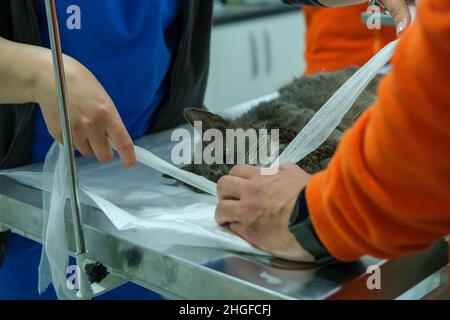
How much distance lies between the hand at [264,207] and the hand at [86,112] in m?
0.18

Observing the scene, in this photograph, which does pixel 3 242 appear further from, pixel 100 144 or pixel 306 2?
pixel 306 2

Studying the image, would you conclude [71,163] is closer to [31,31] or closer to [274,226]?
[274,226]

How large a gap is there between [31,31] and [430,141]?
0.82m

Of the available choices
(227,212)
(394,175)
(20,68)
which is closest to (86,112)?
(20,68)

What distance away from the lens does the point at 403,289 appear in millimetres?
788

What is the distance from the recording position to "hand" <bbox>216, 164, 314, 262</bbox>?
75cm

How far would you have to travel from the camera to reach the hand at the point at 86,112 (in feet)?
2.99

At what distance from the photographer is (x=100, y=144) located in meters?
0.93

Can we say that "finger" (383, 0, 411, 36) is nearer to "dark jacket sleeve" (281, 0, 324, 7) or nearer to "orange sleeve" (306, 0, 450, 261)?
"dark jacket sleeve" (281, 0, 324, 7)

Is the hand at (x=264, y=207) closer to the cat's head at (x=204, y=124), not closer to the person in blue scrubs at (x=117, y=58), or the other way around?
the cat's head at (x=204, y=124)

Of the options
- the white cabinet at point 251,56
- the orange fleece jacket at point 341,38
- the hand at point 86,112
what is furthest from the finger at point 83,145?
the white cabinet at point 251,56

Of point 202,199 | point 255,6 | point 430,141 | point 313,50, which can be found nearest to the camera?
point 430,141

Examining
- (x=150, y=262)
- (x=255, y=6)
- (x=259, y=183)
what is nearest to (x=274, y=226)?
(x=259, y=183)
